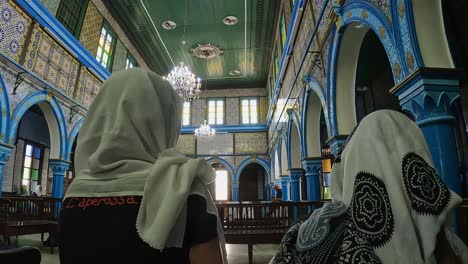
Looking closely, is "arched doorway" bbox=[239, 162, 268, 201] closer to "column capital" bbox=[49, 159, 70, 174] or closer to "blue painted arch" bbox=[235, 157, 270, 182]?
"blue painted arch" bbox=[235, 157, 270, 182]

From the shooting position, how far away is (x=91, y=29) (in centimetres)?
941

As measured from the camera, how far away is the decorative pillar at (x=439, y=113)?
2523 millimetres

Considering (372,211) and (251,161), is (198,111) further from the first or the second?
(372,211)

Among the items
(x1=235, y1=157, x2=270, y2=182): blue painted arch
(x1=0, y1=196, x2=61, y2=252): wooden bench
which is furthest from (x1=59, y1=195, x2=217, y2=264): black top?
(x1=235, y1=157, x2=270, y2=182): blue painted arch

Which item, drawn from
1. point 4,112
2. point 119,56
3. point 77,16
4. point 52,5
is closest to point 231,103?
point 119,56

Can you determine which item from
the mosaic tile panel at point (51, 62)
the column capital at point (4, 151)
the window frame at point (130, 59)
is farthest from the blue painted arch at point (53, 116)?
the window frame at point (130, 59)

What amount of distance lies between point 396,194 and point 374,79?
273 inches

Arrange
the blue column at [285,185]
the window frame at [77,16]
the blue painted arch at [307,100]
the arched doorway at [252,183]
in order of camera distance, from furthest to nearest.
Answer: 1. the arched doorway at [252,183]
2. the blue column at [285,185]
3. the window frame at [77,16]
4. the blue painted arch at [307,100]

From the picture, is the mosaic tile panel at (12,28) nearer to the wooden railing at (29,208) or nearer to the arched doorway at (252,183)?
the wooden railing at (29,208)

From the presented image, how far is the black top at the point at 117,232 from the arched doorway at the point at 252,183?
692 inches

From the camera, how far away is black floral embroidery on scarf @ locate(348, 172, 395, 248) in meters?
1.03

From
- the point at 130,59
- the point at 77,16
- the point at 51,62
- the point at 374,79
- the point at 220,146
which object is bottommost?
the point at 220,146

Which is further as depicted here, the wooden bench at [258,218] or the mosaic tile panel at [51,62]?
the mosaic tile panel at [51,62]

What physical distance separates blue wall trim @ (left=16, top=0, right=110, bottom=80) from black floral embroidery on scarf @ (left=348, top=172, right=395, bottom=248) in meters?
7.89
